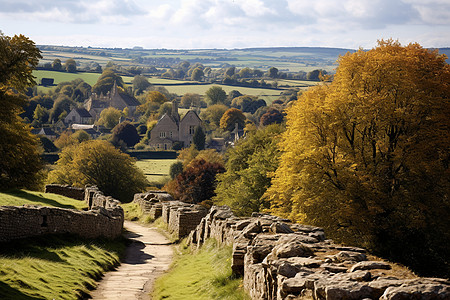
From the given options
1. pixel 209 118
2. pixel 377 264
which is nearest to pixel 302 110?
pixel 377 264

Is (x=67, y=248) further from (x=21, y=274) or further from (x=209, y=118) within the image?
(x=209, y=118)

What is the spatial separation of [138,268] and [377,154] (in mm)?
15744

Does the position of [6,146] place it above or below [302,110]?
below

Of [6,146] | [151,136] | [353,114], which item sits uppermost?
[353,114]

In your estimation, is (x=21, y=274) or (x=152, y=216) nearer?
(x=21, y=274)

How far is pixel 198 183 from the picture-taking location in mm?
74938

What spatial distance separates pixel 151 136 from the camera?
16300cm

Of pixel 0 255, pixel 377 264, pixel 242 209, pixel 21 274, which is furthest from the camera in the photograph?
pixel 242 209

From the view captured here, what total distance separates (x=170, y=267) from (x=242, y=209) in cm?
2695

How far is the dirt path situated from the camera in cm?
1838

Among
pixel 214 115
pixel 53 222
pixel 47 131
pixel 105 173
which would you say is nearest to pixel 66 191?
pixel 105 173

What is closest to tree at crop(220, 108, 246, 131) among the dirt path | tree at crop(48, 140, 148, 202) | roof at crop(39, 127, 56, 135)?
roof at crop(39, 127, 56, 135)

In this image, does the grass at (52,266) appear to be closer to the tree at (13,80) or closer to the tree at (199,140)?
the tree at (13,80)

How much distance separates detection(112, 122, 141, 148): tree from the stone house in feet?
24.1
